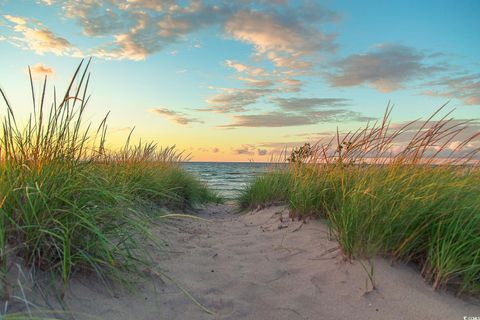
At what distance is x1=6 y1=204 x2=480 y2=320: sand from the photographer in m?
2.63

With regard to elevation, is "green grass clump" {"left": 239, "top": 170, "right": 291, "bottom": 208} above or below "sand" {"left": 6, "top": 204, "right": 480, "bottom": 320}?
above

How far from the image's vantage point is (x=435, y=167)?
12.9 feet

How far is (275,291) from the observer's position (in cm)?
311

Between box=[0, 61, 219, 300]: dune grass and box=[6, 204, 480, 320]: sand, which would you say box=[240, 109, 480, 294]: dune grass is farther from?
box=[0, 61, 219, 300]: dune grass

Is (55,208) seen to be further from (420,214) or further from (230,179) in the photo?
(230,179)

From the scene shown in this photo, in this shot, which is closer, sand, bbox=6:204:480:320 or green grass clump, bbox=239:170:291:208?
sand, bbox=6:204:480:320

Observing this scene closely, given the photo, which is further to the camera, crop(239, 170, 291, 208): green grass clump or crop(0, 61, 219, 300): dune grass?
crop(239, 170, 291, 208): green grass clump

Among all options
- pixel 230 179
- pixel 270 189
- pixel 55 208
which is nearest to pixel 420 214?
pixel 55 208

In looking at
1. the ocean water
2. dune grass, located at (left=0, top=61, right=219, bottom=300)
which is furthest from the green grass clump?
dune grass, located at (left=0, top=61, right=219, bottom=300)

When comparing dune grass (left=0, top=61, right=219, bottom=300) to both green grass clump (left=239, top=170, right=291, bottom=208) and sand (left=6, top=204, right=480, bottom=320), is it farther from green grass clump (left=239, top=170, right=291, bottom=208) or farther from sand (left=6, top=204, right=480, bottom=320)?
green grass clump (left=239, top=170, right=291, bottom=208)

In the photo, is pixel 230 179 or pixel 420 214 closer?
pixel 420 214

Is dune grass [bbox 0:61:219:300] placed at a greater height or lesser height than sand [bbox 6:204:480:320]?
greater

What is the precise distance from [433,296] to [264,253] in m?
1.80

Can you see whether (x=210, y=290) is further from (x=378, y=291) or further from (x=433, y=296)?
(x=433, y=296)
